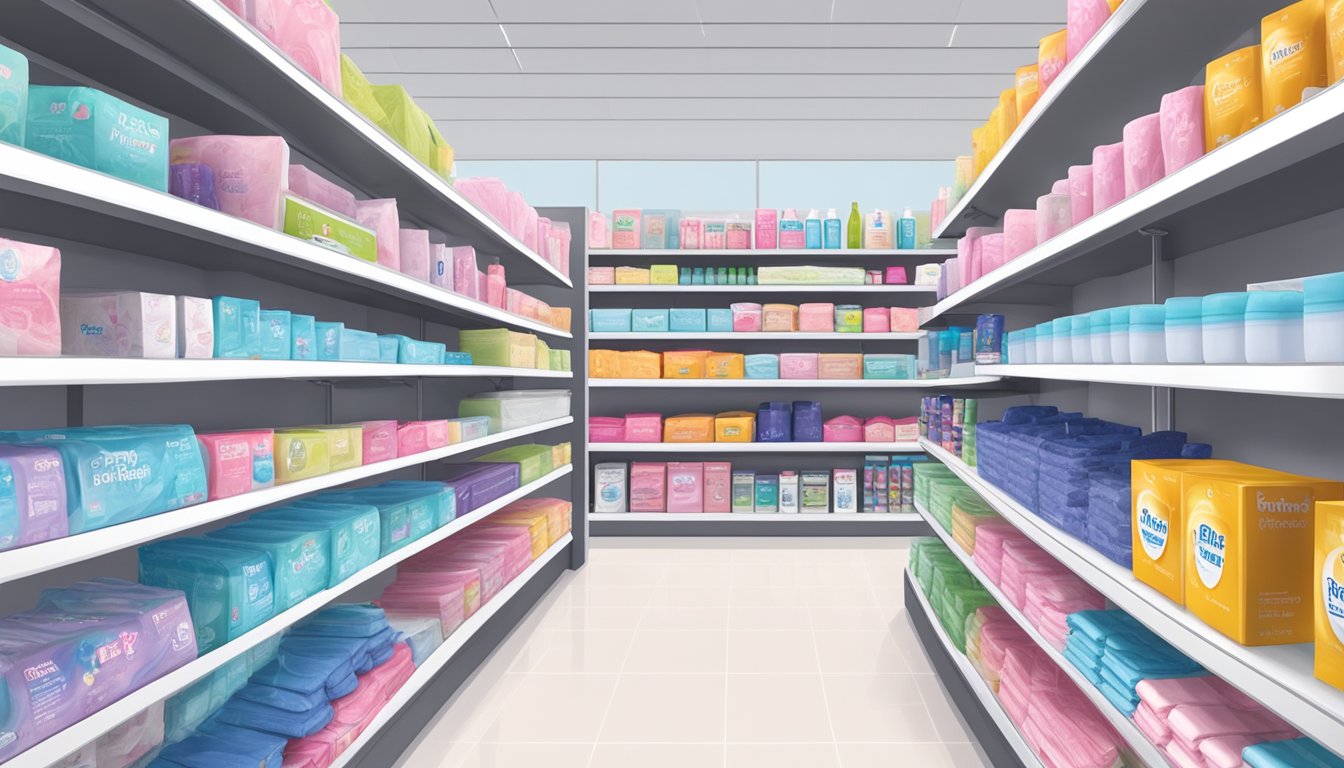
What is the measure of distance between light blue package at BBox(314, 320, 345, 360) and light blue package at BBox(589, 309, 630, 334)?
3.98 m

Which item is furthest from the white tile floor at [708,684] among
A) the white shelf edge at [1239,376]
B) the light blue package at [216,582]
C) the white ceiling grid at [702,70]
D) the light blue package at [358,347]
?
the white ceiling grid at [702,70]

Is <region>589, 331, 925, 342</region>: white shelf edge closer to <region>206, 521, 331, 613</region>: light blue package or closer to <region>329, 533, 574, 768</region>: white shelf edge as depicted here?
<region>329, 533, 574, 768</region>: white shelf edge

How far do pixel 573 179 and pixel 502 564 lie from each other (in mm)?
4832

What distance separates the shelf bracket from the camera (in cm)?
214

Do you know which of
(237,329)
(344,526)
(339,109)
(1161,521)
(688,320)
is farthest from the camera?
(688,320)

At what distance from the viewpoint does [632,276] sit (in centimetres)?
607

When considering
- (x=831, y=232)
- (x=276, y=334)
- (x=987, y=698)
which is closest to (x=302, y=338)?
(x=276, y=334)

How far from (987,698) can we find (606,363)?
418 centimetres

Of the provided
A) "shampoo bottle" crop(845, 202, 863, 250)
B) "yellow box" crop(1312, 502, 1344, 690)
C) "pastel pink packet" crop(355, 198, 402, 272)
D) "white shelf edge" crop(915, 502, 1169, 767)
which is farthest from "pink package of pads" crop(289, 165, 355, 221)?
"shampoo bottle" crop(845, 202, 863, 250)

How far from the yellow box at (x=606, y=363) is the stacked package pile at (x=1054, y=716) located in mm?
4160

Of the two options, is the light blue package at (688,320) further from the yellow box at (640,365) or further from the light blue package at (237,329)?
the light blue package at (237,329)

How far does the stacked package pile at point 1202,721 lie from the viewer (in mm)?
1246

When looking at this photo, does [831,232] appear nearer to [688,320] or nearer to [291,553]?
[688,320]

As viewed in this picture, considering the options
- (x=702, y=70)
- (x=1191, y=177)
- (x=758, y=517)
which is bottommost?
(x=758, y=517)
